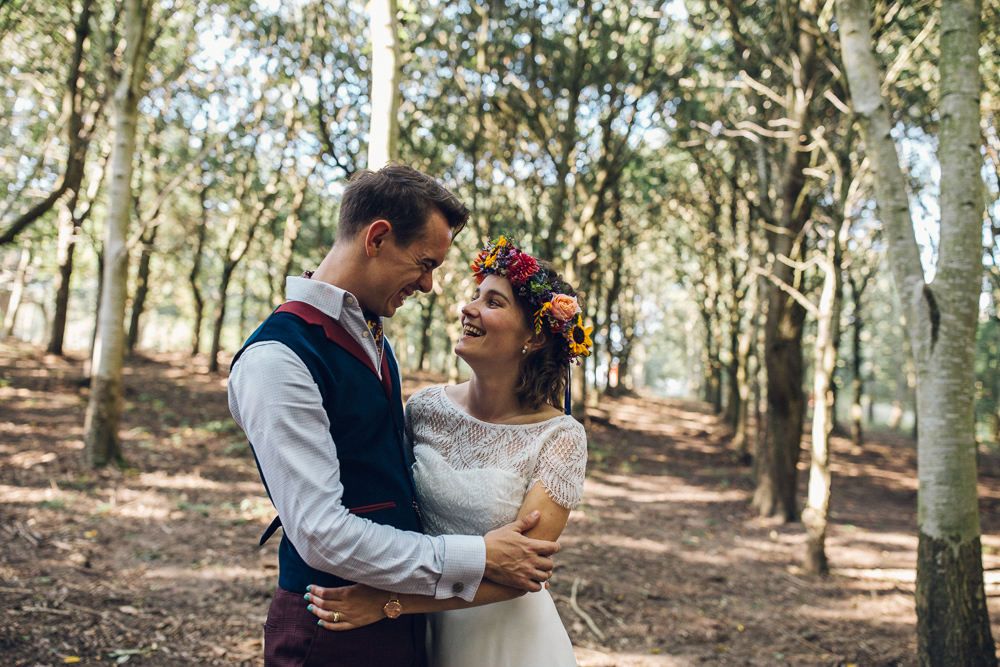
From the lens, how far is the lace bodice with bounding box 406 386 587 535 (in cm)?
222

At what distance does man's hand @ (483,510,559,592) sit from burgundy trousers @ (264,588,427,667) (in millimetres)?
383

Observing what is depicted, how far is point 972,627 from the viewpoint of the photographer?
4070 mm

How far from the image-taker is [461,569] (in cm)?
183

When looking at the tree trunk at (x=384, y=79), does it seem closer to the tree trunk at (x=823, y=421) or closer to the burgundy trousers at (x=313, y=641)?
the burgundy trousers at (x=313, y=641)

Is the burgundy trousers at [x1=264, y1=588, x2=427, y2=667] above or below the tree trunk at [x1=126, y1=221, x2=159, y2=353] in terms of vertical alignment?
below

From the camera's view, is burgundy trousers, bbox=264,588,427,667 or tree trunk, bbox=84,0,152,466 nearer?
burgundy trousers, bbox=264,588,427,667

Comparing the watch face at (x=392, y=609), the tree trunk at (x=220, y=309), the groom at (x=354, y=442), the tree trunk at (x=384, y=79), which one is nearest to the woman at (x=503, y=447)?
the watch face at (x=392, y=609)

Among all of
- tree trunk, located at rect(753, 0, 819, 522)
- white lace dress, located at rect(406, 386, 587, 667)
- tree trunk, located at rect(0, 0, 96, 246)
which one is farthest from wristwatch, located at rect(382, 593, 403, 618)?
tree trunk, located at rect(0, 0, 96, 246)

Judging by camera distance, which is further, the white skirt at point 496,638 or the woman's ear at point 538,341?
the woman's ear at point 538,341

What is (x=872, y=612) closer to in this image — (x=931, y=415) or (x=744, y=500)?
(x=931, y=415)

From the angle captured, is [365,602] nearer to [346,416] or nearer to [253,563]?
[346,416]

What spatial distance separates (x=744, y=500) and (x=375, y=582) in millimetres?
10327

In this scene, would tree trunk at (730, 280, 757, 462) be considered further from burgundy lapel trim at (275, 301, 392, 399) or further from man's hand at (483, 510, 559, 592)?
burgundy lapel trim at (275, 301, 392, 399)

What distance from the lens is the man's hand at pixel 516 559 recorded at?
190 centimetres
